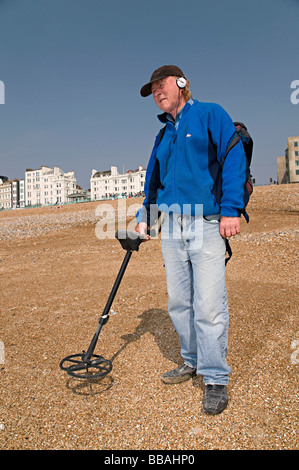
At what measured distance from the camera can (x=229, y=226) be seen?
2.58 metres

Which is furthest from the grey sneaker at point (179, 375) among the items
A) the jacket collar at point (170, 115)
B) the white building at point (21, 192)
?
the white building at point (21, 192)

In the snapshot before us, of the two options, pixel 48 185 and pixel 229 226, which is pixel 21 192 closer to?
pixel 48 185

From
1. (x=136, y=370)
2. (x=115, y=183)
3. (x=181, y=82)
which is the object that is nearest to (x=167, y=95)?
(x=181, y=82)

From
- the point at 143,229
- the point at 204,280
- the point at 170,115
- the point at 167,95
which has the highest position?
the point at 167,95

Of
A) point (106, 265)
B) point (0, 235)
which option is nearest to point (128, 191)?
point (0, 235)

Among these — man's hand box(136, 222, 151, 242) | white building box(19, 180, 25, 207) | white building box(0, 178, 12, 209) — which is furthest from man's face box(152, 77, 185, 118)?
white building box(0, 178, 12, 209)

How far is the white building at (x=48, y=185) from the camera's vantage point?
11469 centimetres

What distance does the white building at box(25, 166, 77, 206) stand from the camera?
4515 inches

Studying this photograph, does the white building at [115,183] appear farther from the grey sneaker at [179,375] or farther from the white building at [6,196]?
the grey sneaker at [179,375]

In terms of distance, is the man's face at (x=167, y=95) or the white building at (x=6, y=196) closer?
the man's face at (x=167, y=95)

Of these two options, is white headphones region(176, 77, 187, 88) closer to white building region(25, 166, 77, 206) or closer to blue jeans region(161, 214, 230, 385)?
blue jeans region(161, 214, 230, 385)

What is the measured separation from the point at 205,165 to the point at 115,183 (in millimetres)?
111930

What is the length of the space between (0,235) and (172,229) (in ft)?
53.9

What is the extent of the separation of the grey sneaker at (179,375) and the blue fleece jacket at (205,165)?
1.59 metres
